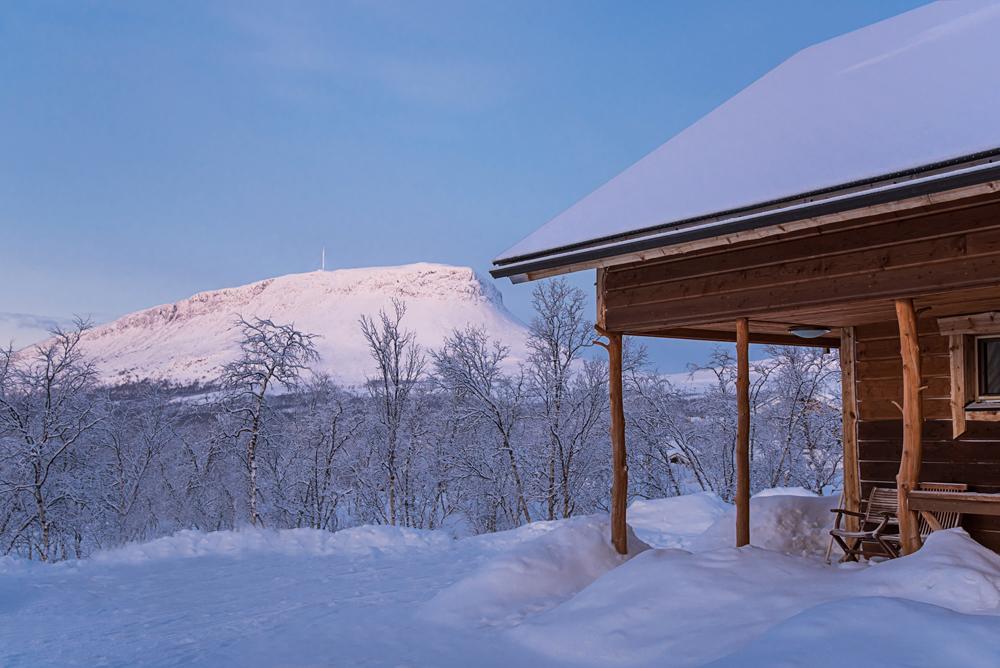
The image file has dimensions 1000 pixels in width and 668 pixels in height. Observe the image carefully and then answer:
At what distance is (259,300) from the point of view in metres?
148

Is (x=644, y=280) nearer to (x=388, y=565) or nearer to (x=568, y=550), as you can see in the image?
(x=568, y=550)

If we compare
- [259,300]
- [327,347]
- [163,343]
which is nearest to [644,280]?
[327,347]

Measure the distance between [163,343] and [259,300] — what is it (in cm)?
2891

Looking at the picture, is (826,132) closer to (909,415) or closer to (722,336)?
(909,415)

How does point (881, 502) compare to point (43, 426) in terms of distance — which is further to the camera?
point (43, 426)

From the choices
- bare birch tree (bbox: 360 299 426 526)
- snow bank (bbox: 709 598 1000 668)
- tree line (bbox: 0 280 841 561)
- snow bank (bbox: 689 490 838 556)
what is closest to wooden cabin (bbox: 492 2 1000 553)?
snow bank (bbox: 689 490 838 556)

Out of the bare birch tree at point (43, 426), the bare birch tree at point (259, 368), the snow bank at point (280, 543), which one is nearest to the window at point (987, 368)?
the snow bank at point (280, 543)

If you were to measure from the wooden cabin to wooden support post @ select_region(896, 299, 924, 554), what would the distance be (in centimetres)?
2

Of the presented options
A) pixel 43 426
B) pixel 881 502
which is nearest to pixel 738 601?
pixel 881 502

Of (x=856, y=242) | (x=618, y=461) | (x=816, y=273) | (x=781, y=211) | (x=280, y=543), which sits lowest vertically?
(x=280, y=543)

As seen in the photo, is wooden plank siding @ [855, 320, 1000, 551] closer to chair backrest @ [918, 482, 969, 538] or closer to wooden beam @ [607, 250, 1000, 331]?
chair backrest @ [918, 482, 969, 538]

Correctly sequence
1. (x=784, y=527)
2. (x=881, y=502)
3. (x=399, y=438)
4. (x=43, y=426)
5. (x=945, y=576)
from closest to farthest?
(x=945, y=576)
(x=881, y=502)
(x=784, y=527)
(x=43, y=426)
(x=399, y=438)

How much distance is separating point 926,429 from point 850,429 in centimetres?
108

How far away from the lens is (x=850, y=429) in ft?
32.2
